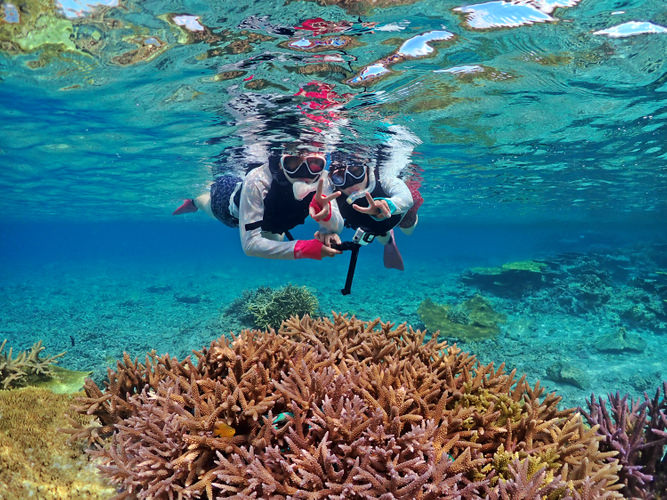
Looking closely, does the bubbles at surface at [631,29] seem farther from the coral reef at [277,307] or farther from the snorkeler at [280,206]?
the coral reef at [277,307]

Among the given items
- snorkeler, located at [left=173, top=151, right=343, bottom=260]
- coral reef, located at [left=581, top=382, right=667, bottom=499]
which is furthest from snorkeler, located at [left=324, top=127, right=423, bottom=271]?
coral reef, located at [left=581, top=382, right=667, bottom=499]

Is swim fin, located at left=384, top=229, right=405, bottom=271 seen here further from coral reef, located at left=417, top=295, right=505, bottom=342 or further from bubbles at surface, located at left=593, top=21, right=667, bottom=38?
bubbles at surface, located at left=593, top=21, right=667, bottom=38

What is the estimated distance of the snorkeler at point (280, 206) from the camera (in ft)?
15.9

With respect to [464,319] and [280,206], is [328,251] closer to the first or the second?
[280,206]

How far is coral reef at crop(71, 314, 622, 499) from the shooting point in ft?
8.54

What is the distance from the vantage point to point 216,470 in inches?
111

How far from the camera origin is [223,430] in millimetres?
3035

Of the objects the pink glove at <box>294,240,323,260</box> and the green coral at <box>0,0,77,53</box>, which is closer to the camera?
the pink glove at <box>294,240,323,260</box>

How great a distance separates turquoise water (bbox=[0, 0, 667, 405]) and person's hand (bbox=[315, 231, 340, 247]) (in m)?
4.54

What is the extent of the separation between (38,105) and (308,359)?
543 inches

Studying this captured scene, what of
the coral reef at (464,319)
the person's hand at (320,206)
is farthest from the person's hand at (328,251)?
the coral reef at (464,319)

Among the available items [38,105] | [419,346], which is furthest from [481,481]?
[38,105]

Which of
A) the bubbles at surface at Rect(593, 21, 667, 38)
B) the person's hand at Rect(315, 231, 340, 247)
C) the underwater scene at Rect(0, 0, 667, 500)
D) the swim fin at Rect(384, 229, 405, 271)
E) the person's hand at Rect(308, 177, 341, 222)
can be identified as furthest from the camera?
the swim fin at Rect(384, 229, 405, 271)

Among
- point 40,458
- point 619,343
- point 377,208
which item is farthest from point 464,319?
point 40,458
